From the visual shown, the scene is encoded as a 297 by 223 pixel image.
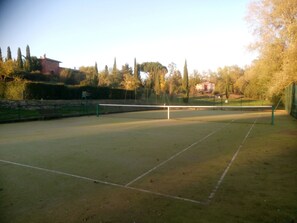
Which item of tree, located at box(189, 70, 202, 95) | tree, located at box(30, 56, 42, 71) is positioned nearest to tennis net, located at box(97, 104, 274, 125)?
tree, located at box(30, 56, 42, 71)

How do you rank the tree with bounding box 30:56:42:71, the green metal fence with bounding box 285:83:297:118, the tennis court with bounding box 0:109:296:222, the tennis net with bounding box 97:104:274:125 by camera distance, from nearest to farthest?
the tennis court with bounding box 0:109:296:222
the green metal fence with bounding box 285:83:297:118
the tennis net with bounding box 97:104:274:125
the tree with bounding box 30:56:42:71

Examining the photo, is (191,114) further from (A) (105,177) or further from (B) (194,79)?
(B) (194,79)

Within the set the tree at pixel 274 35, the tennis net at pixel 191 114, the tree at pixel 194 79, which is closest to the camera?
the tennis net at pixel 191 114

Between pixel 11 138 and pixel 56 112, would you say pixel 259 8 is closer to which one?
pixel 56 112

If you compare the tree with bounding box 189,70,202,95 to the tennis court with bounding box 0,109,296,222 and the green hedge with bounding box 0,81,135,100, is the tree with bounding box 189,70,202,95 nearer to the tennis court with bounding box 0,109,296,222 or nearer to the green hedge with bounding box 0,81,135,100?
the green hedge with bounding box 0,81,135,100

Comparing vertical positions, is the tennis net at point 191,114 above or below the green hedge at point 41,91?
below

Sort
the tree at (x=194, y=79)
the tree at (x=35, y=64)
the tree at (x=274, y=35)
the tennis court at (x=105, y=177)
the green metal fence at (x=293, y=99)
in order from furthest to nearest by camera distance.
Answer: the tree at (x=194, y=79), the tree at (x=35, y=64), the tree at (x=274, y=35), the green metal fence at (x=293, y=99), the tennis court at (x=105, y=177)

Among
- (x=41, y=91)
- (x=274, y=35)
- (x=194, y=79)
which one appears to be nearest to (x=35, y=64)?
(x=41, y=91)

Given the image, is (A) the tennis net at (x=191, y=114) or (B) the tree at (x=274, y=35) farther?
(B) the tree at (x=274, y=35)

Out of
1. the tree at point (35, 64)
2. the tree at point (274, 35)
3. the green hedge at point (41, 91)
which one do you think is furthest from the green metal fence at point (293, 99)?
the tree at point (35, 64)

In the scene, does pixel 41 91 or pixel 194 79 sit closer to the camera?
pixel 41 91

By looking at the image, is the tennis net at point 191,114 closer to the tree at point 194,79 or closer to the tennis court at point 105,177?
the tennis court at point 105,177

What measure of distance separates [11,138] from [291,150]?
32.0 feet

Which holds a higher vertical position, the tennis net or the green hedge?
Result: the green hedge
